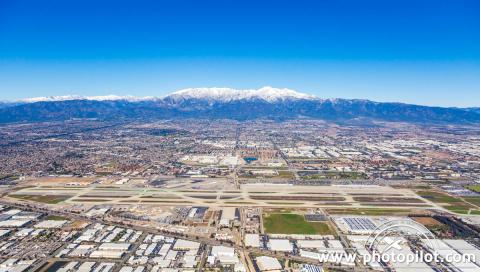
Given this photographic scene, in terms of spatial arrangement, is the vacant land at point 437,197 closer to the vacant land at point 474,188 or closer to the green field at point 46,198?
the vacant land at point 474,188

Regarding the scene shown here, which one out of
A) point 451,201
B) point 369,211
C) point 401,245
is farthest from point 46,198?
point 451,201

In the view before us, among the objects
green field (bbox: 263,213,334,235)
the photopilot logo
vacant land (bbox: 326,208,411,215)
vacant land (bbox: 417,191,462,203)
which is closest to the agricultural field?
vacant land (bbox: 417,191,462,203)

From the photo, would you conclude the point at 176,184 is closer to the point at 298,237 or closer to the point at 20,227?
the point at 20,227

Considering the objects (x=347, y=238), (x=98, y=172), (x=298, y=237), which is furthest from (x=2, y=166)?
(x=347, y=238)

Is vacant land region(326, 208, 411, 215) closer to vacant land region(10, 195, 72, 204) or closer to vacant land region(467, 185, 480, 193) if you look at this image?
vacant land region(467, 185, 480, 193)

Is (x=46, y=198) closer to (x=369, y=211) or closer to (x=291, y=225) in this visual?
(x=291, y=225)

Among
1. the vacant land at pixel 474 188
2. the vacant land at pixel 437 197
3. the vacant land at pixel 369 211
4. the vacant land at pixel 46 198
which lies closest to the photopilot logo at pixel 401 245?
the vacant land at pixel 369 211

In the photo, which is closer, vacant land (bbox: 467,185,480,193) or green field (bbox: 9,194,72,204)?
green field (bbox: 9,194,72,204)

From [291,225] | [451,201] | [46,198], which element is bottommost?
[46,198]

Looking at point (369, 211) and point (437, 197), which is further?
point (437, 197)
